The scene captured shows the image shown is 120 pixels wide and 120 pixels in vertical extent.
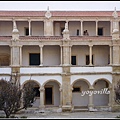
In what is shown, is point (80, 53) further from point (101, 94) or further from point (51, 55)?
point (101, 94)

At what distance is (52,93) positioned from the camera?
32375 millimetres

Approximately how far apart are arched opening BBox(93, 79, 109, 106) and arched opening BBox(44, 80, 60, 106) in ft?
14.2

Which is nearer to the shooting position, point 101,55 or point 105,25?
point 101,55

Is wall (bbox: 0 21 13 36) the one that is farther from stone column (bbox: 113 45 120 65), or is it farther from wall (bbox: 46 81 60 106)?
stone column (bbox: 113 45 120 65)

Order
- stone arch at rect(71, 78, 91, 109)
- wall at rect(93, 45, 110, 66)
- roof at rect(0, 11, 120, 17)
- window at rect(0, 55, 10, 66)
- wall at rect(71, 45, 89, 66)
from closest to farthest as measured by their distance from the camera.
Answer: window at rect(0, 55, 10, 66), stone arch at rect(71, 78, 91, 109), wall at rect(71, 45, 89, 66), wall at rect(93, 45, 110, 66), roof at rect(0, 11, 120, 17)

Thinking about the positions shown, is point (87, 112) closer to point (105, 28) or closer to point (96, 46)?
point (96, 46)

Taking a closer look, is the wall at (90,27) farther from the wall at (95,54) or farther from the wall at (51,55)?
the wall at (51,55)

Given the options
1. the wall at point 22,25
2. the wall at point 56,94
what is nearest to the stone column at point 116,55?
the wall at point 56,94

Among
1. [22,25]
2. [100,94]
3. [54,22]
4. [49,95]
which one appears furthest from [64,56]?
[22,25]

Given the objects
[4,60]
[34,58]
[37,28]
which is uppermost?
[37,28]

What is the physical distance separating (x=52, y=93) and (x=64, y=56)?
16.7 feet

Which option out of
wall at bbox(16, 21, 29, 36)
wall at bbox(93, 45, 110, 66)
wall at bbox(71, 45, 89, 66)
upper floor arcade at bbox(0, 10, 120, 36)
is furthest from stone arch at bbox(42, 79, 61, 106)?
wall at bbox(16, 21, 29, 36)

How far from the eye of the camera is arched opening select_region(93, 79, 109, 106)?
3247cm

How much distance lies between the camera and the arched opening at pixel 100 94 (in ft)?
107
